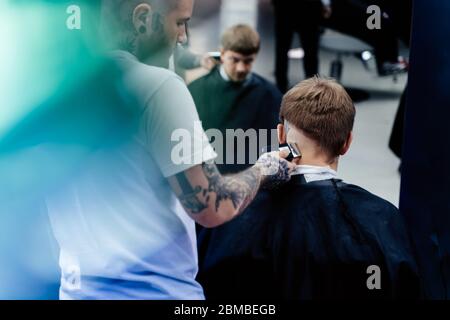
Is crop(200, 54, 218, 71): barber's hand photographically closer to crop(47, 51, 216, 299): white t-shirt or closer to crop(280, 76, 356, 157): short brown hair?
crop(280, 76, 356, 157): short brown hair

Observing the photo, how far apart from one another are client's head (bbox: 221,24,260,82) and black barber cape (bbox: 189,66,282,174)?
11 centimetres

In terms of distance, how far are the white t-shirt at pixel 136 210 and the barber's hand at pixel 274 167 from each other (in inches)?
9.3

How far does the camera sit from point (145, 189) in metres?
1.47

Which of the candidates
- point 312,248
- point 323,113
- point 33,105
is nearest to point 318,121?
point 323,113

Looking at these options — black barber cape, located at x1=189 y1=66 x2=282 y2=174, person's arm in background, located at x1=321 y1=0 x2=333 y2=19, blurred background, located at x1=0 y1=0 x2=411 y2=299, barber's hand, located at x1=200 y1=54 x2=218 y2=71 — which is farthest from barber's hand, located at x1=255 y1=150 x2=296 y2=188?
person's arm in background, located at x1=321 y1=0 x2=333 y2=19

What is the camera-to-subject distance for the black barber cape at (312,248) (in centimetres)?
185

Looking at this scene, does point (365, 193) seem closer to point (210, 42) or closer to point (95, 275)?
point (95, 275)

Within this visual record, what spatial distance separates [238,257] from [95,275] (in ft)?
1.68

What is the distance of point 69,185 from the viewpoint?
1523 millimetres

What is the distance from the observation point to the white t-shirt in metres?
1.39

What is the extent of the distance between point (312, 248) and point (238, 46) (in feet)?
3.68

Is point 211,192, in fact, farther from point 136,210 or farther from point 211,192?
point 136,210

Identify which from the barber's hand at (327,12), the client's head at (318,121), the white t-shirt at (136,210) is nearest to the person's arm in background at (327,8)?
the barber's hand at (327,12)

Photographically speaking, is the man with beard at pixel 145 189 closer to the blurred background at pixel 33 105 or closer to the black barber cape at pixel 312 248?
the blurred background at pixel 33 105
